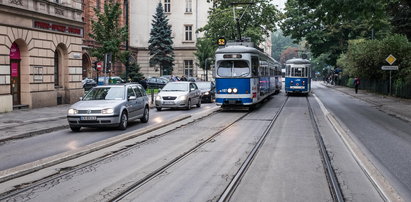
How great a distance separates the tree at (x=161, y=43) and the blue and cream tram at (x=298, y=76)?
2580cm

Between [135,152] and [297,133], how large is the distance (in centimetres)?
575

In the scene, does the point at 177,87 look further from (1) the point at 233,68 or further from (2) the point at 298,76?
(2) the point at 298,76

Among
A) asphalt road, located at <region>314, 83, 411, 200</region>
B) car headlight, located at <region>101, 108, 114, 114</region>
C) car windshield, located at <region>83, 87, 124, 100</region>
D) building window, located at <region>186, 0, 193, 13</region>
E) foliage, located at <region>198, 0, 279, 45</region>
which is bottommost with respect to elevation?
asphalt road, located at <region>314, 83, 411, 200</region>

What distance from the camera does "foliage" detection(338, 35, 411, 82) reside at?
125 feet

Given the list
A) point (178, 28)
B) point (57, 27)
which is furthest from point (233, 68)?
point (178, 28)

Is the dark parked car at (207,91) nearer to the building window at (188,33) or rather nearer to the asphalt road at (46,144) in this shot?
the asphalt road at (46,144)

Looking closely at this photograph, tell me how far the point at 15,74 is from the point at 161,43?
39.0 meters

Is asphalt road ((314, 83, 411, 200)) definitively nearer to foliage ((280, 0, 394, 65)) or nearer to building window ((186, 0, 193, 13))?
foliage ((280, 0, 394, 65))

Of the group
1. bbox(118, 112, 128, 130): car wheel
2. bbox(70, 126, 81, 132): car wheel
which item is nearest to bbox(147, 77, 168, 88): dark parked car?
bbox(118, 112, 128, 130): car wheel

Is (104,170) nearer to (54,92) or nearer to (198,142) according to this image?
(198,142)

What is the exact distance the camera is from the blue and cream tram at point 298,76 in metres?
38.9

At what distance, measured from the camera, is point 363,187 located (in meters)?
7.41

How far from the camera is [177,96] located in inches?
947

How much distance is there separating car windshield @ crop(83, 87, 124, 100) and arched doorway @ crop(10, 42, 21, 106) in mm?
8573
